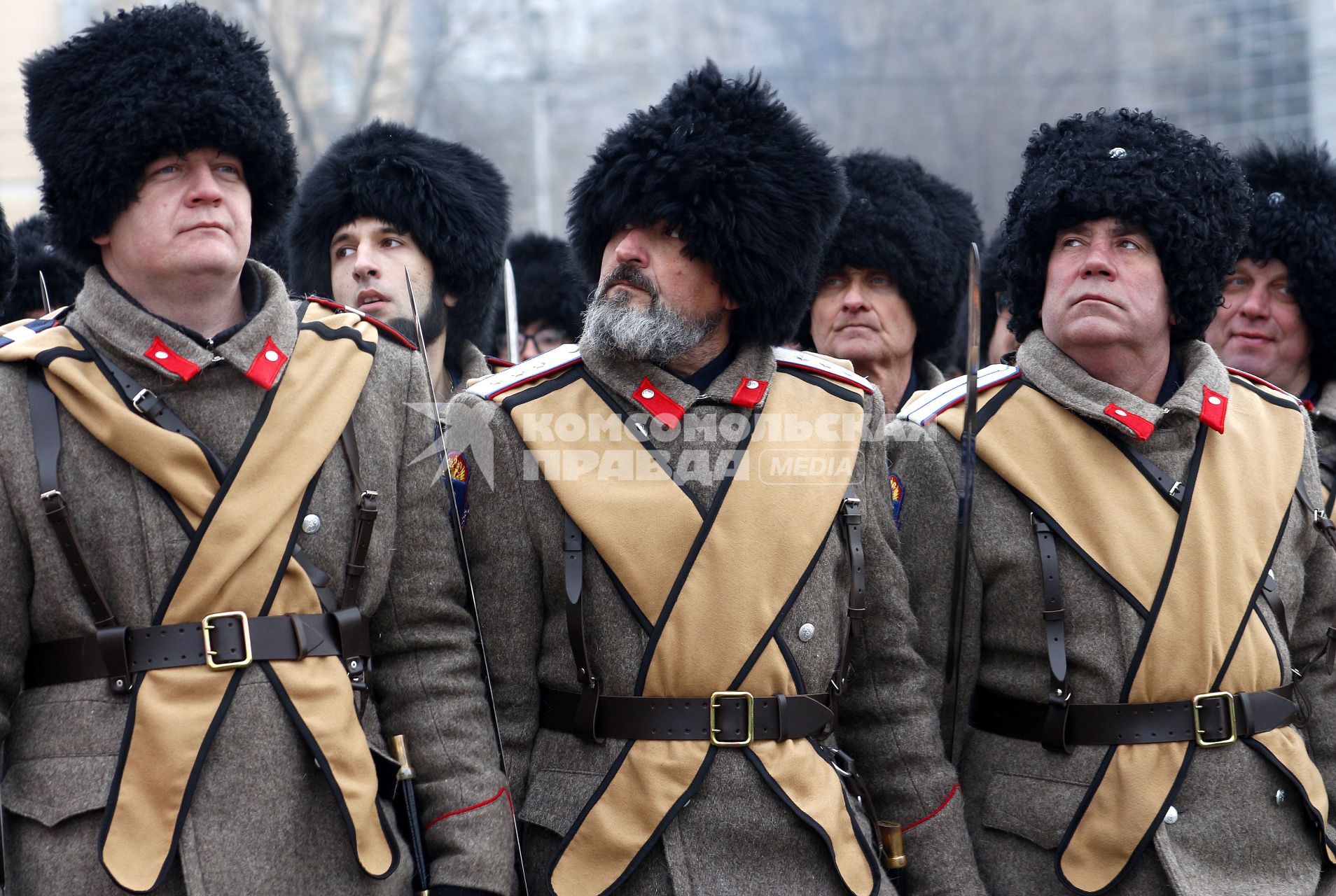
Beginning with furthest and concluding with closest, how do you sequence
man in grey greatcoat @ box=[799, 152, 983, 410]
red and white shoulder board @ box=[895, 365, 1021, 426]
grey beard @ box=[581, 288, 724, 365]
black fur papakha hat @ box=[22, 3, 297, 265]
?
1. man in grey greatcoat @ box=[799, 152, 983, 410]
2. red and white shoulder board @ box=[895, 365, 1021, 426]
3. grey beard @ box=[581, 288, 724, 365]
4. black fur papakha hat @ box=[22, 3, 297, 265]

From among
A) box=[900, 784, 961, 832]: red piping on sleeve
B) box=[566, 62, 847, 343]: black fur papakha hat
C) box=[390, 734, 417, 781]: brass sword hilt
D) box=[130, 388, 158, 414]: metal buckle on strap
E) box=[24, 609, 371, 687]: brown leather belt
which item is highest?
box=[566, 62, 847, 343]: black fur papakha hat

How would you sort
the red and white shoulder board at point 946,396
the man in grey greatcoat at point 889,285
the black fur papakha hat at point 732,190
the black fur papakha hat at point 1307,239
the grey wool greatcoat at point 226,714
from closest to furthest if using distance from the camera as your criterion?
1. the grey wool greatcoat at point 226,714
2. the black fur papakha hat at point 732,190
3. the red and white shoulder board at point 946,396
4. the black fur papakha hat at point 1307,239
5. the man in grey greatcoat at point 889,285

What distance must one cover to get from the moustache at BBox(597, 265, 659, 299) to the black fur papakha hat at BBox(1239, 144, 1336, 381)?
2.27 meters

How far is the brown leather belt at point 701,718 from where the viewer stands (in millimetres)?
3246

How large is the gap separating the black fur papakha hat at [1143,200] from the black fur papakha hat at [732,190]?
23.1 inches

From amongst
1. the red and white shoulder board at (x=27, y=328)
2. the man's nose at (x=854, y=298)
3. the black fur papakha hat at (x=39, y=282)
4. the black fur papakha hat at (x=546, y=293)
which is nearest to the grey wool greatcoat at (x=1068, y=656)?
the man's nose at (x=854, y=298)

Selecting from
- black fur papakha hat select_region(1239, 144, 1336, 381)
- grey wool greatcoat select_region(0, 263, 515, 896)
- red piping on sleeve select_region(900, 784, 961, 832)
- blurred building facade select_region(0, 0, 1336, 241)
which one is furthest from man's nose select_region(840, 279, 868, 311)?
blurred building facade select_region(0, 0, 1336, 241)

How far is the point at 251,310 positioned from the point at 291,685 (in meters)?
0.82

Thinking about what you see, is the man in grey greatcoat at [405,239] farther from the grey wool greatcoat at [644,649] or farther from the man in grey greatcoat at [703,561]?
the grey wool greatcoat at [644,649]

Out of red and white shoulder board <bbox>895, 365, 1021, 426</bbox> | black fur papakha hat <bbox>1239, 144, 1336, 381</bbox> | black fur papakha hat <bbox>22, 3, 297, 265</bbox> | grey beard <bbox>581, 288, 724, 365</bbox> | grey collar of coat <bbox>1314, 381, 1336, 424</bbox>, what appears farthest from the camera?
black fur papakha hat <bbox>1239, 144, 1336, 381</bbox>

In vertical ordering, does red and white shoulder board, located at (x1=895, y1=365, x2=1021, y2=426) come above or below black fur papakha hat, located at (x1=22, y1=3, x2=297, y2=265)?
below

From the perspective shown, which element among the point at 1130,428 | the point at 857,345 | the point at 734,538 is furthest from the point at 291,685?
the point at 857,345

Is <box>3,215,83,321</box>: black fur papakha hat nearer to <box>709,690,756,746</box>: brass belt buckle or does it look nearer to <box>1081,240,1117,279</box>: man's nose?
<box>709,690,756,746</box>: brass belt buckle

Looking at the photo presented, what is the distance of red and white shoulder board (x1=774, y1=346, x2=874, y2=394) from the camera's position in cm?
366
